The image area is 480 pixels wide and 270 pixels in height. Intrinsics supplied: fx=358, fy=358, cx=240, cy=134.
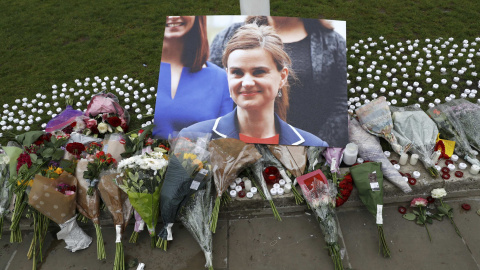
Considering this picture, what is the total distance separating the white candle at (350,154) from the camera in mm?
3633

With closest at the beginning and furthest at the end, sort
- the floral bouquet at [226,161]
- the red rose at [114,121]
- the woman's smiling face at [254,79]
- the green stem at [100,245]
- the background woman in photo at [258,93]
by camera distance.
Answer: the green stem at [100,245]
the floral bouquet at [226,161]
the background woman in photo at [258,93]
the woman's smiling face at [254,79]
the red rose at [114,121]

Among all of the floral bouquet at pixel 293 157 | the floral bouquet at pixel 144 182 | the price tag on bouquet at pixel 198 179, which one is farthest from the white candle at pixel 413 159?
the floral bouquet at pixel 144 182

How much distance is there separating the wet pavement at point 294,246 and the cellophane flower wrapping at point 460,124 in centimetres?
52

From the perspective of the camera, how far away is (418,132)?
3.75 m

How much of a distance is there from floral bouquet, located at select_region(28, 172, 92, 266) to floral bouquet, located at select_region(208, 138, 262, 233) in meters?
1.31

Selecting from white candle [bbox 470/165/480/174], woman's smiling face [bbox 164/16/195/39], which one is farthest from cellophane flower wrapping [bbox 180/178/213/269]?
white candle [bbox 470/165/480/174]

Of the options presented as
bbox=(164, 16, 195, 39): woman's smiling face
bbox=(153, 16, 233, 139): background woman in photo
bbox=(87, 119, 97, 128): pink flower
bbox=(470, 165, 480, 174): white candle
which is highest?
bbox=(164, 16, 195, 39): woman's smiling face

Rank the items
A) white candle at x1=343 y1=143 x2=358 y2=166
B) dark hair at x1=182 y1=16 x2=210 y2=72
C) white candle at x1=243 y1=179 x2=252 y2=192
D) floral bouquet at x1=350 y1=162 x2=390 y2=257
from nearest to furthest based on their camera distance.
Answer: floral bouquet at x1=350 y1=162 x2=390 y2=257 → white candle at x1=243 y1=179 x2=252 y2=192 → white candle at x1=343 y1=143 x2=358 y2=166 → dark hair at x1=182 y1=16 x2=210 y2=72

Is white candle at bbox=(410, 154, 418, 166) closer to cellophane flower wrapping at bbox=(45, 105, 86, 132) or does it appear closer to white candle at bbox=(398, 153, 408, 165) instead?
white candle at bbox=(398, 153, 408, 165)

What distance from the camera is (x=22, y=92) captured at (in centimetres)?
543

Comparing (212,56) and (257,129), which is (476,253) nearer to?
(257,129)

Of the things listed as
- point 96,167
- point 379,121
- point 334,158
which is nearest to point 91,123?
point 96,167

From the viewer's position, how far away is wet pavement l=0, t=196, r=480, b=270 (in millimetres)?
3119

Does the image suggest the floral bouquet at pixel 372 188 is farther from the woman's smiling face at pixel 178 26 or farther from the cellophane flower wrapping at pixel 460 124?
the woman's smiling face at pixel 178 26
